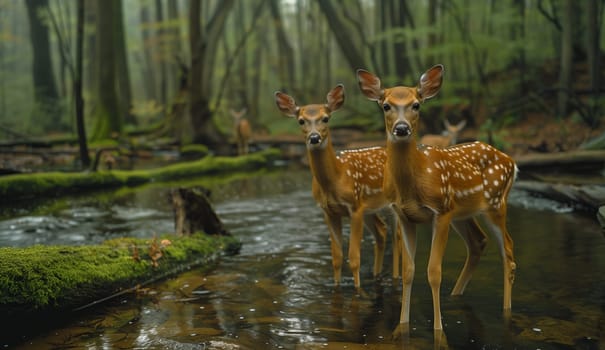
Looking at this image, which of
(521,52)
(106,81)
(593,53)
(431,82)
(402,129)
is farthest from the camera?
(521,52)

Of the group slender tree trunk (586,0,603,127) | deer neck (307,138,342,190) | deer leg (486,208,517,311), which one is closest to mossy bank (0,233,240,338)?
deer neck (307,138,342,190)

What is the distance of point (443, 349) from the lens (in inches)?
194

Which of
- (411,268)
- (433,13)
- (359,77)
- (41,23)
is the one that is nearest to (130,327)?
(411,268)

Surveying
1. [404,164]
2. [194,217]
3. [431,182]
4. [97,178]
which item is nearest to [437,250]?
[431,182]

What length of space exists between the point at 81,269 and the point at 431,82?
382cm

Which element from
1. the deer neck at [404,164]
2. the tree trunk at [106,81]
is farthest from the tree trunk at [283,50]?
the deer neck at [404,164]

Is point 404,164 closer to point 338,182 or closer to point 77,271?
point 338,182

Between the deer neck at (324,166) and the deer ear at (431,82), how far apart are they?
1819mm

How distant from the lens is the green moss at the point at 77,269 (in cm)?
548

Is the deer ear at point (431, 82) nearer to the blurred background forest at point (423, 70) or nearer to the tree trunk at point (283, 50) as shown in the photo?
the blurred background forest at point (423, 70)

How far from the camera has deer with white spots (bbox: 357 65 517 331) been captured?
518 centimetres

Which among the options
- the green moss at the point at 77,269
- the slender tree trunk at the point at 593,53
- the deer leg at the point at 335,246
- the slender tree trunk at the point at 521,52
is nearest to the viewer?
the green moss at the point at 77,269

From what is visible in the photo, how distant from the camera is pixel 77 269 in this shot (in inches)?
247

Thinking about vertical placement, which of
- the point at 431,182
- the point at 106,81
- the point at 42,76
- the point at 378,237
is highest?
the point at 42,76
